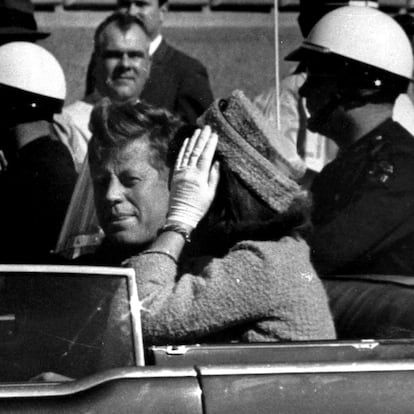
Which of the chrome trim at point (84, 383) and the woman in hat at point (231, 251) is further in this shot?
the woman in hat at point (231, 251)

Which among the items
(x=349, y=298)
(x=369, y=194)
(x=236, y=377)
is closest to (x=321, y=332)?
(x=349, y=298)

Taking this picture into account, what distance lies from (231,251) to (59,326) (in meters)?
0.56

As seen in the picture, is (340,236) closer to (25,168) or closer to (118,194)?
(118,194)

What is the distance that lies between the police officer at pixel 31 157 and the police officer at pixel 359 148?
615 millimetres

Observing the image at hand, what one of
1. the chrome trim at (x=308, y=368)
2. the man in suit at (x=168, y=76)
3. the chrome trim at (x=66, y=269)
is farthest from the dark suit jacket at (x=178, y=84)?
the chrome trim at (x=308, y=368)

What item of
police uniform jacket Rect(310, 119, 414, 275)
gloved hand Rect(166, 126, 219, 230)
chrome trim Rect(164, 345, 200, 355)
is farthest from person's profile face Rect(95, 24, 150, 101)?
chrome trim Rect(164, 345, 200, 355)

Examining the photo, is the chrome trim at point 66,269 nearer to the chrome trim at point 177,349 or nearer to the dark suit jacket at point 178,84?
the chrome trim at point 177,349

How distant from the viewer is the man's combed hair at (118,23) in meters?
3.71

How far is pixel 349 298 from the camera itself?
12.5ft

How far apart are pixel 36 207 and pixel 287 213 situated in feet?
2.01

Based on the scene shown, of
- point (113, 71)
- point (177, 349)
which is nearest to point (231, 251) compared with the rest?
point (177, 349)

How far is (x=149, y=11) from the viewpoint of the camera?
3750 millimetres

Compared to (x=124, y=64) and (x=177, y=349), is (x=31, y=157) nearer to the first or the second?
(x=124, y=64)

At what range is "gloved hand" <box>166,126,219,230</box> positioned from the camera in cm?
380
